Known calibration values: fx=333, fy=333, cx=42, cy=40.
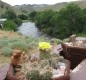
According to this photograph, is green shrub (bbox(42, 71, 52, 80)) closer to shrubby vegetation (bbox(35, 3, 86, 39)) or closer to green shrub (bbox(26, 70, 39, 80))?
green shrub (bbox(26, 70, 39, 80))

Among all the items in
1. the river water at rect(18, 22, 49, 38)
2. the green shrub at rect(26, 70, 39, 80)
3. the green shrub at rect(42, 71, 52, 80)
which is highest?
the green shrub at rect(26, 70, 39, 80)

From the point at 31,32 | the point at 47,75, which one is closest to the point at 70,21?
the point at 31,32

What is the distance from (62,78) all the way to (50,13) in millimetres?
62003

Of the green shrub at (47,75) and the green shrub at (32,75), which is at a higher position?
the green shrub at (32,75)

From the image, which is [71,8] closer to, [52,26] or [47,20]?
[52,26]

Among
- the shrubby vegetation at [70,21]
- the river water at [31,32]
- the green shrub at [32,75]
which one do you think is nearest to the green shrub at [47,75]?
the green shrub at [32,75]

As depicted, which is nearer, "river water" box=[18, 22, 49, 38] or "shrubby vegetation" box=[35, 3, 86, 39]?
"river water" box=[18, 22, 49, 38]

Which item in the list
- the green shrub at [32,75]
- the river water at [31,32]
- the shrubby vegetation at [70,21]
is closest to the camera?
the green shrub at [32,75]

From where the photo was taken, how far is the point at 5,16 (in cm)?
7644

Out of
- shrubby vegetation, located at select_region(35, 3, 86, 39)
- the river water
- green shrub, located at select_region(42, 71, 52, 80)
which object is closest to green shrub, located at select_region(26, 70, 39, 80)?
green shrub, located at select_region(42, 71, 52, 80)

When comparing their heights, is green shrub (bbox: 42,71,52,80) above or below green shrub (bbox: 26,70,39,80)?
below

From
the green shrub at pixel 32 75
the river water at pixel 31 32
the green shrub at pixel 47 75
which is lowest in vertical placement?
the river water at pixel 31 32

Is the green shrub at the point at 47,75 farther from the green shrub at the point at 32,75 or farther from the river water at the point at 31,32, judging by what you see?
the river water at the point at 31,32

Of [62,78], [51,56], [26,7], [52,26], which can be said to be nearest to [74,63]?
[51,56]
